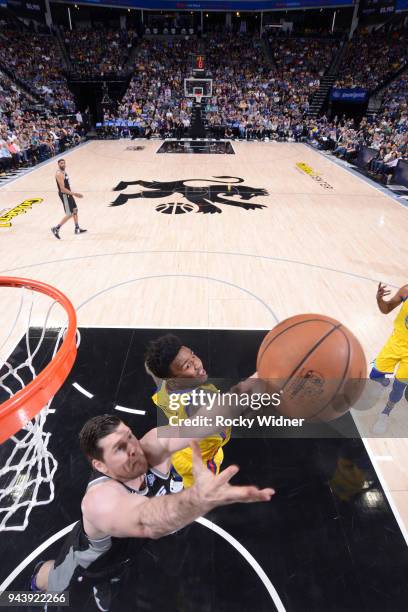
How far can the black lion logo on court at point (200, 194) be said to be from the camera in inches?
361

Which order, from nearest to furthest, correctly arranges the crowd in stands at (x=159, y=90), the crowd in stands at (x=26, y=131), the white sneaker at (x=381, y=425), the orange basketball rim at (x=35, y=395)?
the orange basketball rim at (x=35, y=395) → the white sneaker at (x=381, y=425) → the crowd in stands at (x=26, y=131) → the crowd in stands at (x=159, y=90)

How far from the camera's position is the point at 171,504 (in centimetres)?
124

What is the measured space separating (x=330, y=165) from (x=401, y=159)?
10.3 ft

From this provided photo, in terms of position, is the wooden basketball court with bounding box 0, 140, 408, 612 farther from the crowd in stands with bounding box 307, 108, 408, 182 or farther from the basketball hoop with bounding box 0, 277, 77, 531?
the crowd in stands with bounding box 307, 108, 408, 182

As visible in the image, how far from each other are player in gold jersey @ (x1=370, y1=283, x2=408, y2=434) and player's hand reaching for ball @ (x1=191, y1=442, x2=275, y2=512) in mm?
2311

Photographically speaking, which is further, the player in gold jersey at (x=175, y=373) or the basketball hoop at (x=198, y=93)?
the basketball hoop at (x=198, y=93)

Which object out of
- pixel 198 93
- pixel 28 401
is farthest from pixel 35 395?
pixel 198 93

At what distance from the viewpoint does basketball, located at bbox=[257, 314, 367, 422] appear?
2271 millimetres

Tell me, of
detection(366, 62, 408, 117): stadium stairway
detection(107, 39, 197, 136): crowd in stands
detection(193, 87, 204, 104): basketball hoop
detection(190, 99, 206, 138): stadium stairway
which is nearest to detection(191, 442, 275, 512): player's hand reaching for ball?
detection(107, 39, 197, 136): crowd in stands

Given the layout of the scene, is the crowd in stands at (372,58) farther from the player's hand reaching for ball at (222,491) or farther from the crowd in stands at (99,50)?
the player's hand reaching for ball at (222,491)

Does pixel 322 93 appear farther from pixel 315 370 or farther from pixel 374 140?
pixel 315 370

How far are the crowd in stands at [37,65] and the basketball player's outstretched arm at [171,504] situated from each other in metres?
23.4

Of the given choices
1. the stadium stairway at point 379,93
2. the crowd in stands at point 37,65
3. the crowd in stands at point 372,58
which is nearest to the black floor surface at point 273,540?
the crowd in stands at point 37,65

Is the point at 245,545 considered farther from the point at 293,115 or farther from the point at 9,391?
the point at 293,115
